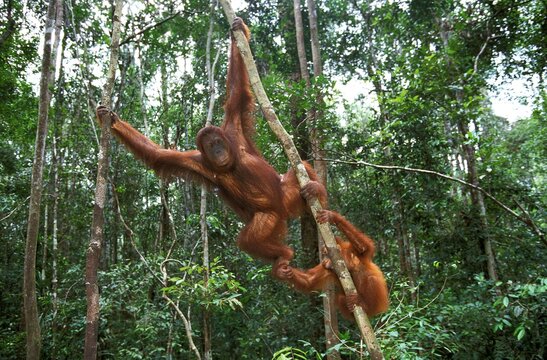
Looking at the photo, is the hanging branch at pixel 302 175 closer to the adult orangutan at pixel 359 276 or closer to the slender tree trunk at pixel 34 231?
the adult orangutan at pixel 359 276

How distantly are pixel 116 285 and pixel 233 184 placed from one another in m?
3.31

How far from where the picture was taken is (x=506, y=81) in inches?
320

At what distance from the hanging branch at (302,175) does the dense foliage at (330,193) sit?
1.25 metres

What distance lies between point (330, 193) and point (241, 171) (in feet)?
22.4

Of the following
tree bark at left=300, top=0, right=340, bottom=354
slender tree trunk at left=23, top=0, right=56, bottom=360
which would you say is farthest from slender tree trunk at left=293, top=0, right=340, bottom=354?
slender tree trunk at left=23, top=0, right=56, bottom=360

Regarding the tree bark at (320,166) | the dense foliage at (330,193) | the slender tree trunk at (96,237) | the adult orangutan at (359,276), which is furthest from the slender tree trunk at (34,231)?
the tree bark at (320,166)

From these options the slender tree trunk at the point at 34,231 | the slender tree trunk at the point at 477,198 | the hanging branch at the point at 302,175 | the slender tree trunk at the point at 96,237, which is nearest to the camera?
the hanging branch at the point at 302,175

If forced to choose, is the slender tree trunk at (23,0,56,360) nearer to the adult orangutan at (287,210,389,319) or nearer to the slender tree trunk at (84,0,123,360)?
the slender tree trunk at (84,0,123,360)

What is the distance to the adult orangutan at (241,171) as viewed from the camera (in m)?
3.42

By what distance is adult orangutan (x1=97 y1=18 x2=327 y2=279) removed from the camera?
11.2 ft

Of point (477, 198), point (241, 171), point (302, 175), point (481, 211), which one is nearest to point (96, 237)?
point (241, 171)

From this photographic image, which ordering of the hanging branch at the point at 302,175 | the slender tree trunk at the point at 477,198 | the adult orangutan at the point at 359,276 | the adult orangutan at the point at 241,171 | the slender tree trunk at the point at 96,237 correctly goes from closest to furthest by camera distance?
the hanging branch at the point at 302,175 < the slender tree trunk at the point at 96,237 < the adult orangutan at the point at 359,276 < the adult orangutan at the point at 241,171 < the slender tree trunk at the point at 477,198

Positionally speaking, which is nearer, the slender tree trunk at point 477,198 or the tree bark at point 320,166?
the tree bark at point 320,166

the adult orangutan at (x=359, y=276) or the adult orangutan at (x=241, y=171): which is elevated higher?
the adult orangutan at (x=241, y=171)
